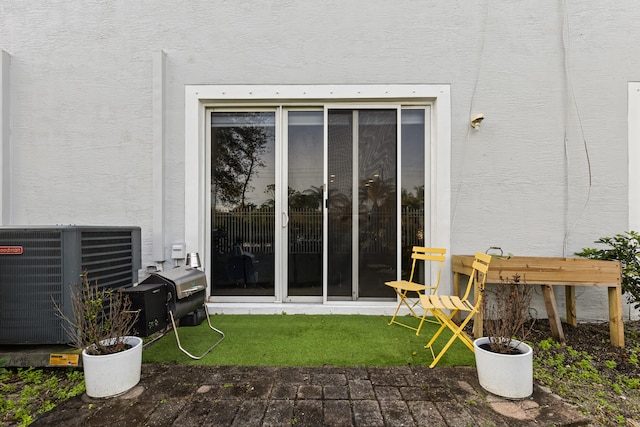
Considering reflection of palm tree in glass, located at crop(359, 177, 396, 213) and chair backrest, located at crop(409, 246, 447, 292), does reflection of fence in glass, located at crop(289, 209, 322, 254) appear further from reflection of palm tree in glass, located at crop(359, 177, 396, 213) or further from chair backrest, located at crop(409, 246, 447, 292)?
chair backrest, located at crop(409, 246, 447, 292)

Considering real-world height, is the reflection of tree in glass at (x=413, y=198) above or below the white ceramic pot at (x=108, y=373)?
Result: above

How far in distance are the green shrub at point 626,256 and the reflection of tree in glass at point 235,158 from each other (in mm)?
3990

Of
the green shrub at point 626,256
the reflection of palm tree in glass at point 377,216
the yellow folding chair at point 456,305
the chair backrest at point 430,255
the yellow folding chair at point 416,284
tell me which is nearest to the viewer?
the yellow folding chair at point 456,305

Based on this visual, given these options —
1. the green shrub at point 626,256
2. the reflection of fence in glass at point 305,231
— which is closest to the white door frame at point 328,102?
the reflection of fence in glass at point 305,231

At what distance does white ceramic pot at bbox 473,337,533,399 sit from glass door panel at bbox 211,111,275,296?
2.54 meters

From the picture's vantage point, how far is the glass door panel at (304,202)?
12.7 feet

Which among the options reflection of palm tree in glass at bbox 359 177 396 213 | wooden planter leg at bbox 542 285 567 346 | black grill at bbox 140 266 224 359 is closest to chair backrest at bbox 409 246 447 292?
reflection of palm tree in glass at bbox 359 177 396 213

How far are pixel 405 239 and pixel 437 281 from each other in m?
0.61

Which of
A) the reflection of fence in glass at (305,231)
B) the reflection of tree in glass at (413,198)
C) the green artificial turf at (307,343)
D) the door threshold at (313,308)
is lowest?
the green artificial turf at (307,343)

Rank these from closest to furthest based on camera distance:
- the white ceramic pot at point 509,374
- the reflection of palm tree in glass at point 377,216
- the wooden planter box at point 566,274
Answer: the white ceramic pot at point 509,374 < the wooden planter box at point 566,274 < the reflection of palm tree in glass at point 377,216

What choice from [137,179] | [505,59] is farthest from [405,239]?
[137,179]

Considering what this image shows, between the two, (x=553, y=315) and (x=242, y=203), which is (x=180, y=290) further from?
(x=553, y=315)

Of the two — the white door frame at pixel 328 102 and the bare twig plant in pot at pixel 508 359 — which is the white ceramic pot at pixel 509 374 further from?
the white door frame at pixel 328 102

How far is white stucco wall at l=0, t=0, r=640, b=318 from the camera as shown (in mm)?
3617
